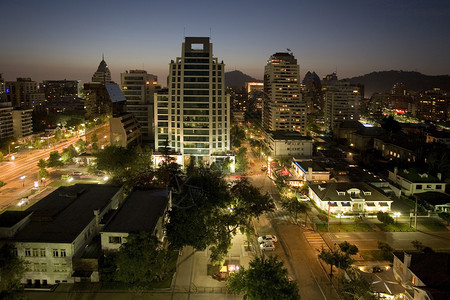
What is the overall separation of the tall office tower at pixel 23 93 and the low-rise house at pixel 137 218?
95199 millimetres

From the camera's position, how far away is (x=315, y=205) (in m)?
34.1

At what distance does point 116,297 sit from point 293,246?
12.9m

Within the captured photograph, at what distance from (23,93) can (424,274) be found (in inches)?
4744

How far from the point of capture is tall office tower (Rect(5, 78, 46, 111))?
105000 mm

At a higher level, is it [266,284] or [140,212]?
[140,212]

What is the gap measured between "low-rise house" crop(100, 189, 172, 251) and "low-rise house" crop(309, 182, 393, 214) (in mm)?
14869

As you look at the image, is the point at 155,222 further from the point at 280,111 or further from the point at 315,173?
the point at 280,111

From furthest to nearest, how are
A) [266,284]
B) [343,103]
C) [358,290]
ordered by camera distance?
1. [343,103]
2. [358,290]
3. [266,284]

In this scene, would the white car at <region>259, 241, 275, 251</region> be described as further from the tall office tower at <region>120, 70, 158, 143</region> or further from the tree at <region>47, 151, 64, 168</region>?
the tall office tower at <region>120, 70, 158, 143</region>

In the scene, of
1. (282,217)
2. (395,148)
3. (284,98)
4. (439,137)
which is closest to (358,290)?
(282,217)

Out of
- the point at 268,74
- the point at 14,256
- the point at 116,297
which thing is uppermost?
the point at 268,74

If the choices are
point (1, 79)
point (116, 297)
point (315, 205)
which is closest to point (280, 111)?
point (315, 205)

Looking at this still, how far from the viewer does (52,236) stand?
2083 centimetres

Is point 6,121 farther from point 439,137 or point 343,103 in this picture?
point 439,137
